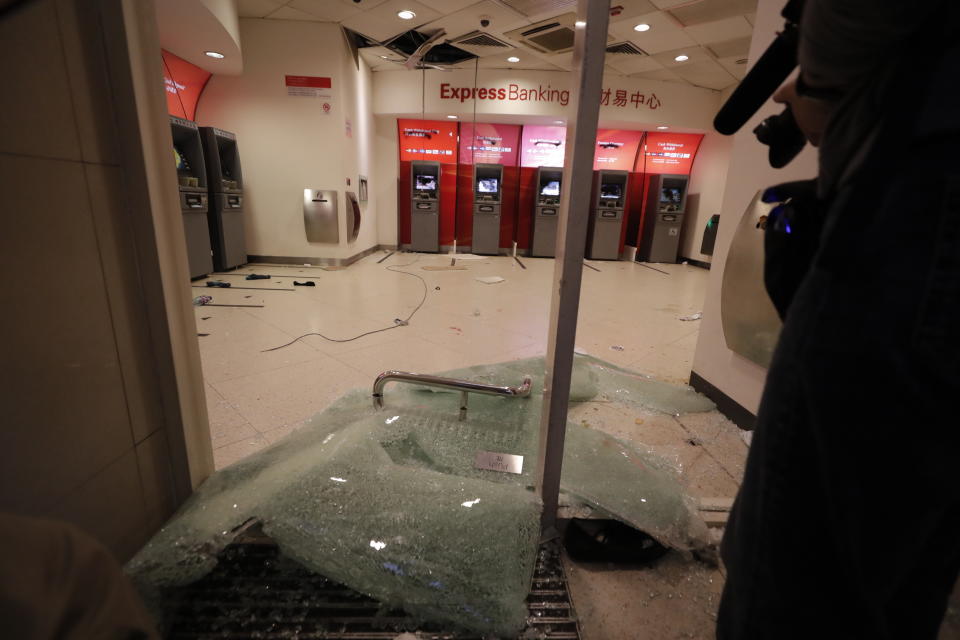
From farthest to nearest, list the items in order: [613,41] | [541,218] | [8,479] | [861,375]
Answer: [541,218] → [613,41] → [8,479] → [861,375]

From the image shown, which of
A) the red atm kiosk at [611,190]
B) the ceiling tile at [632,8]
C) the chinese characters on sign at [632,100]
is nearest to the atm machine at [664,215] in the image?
the red atm kiosk at [611,190]

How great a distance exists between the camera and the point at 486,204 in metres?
7.52

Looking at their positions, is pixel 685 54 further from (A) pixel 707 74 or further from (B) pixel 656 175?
(B) pixel 656 175

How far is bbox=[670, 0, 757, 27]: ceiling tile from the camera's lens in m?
3.95

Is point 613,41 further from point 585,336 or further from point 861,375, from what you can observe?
point 861,375

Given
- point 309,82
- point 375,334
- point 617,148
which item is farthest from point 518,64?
point 375,334

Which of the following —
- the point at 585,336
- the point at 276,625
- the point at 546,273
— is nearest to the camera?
the point at 276,625

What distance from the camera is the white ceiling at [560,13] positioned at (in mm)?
4184

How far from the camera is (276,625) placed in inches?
34.4

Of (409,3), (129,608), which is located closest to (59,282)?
(129,608)

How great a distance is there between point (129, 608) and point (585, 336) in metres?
2.78

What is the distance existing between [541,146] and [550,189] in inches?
34.7

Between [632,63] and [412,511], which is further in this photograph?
[632,63]

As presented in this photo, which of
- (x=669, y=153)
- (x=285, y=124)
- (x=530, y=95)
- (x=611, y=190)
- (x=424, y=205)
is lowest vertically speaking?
(x=424, y=205)
